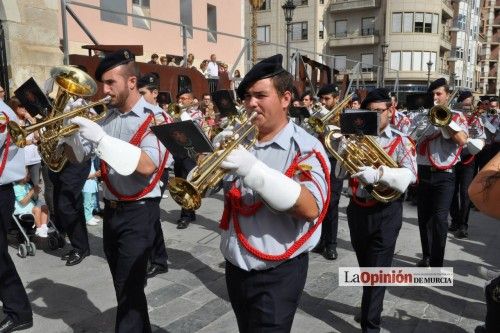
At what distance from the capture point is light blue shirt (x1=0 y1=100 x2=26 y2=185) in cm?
374

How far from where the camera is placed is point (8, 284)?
12.2ft

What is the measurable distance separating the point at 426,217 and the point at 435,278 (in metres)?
0.70

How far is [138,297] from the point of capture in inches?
127

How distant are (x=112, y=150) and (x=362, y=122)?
1916mm

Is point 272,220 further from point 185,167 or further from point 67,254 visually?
point 185,167

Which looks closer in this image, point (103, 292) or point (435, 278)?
point (103, 292)

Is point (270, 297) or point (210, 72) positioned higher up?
point (210, 72)

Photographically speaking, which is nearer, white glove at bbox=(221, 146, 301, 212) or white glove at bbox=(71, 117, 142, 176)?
white glove at bbox=(221, 146, 301, 212)

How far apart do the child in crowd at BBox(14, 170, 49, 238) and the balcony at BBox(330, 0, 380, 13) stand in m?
44.6

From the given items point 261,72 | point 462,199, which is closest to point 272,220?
point 261,72

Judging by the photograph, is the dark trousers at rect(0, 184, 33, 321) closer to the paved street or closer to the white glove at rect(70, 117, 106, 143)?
the paved street

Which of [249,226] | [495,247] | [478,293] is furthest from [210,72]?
[249,226]

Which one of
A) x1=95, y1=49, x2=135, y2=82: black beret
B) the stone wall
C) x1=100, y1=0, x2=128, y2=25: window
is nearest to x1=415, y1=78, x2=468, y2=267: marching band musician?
x1=95, y1=49, x2=135, y2=82: black beret

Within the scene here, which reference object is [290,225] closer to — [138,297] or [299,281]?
[299,281]
